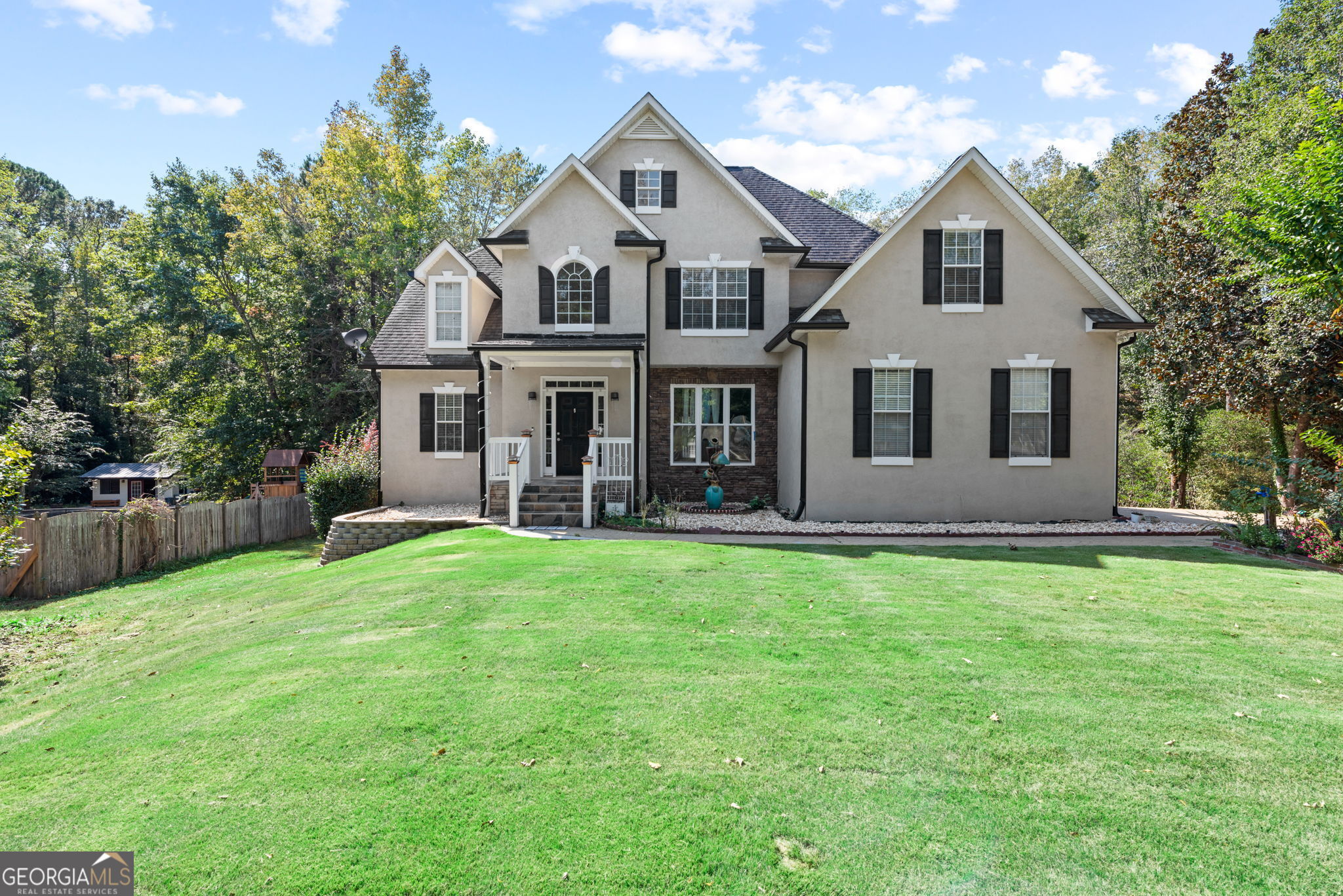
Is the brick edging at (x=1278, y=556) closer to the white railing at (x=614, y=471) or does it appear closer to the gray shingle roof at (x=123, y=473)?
the white railing at (x=614, y=471)

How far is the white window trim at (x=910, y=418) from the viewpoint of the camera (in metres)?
14.0

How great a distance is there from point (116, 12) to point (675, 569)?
1504cm

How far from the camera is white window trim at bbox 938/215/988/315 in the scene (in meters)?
13.9

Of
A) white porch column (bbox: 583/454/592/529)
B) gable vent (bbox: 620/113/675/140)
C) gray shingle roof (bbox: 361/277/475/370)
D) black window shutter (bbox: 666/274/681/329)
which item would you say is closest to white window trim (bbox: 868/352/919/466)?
black window shutter (bbox: 666/274/681/329)

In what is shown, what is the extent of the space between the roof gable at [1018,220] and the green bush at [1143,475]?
31.9 ft

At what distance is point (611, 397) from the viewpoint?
16188mm

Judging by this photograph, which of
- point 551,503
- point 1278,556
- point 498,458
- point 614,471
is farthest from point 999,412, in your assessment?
point 498,458

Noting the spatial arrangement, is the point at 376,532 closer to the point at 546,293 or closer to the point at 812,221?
the point at 546,293

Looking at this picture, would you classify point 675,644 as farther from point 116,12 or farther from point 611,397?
point 116,12

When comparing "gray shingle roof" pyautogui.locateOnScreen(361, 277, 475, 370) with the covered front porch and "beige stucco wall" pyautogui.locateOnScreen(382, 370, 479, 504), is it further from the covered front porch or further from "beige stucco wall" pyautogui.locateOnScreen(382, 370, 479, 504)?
the covered front porch

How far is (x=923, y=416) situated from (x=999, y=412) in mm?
1640

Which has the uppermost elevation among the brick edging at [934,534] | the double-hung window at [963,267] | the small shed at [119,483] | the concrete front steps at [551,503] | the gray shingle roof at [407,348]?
the double-hung window at [963,267]

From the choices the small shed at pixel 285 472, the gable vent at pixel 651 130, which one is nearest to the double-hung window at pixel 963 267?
the gable vent at pixel 651 130

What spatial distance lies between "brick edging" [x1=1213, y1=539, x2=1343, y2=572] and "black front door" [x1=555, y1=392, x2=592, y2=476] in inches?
497
